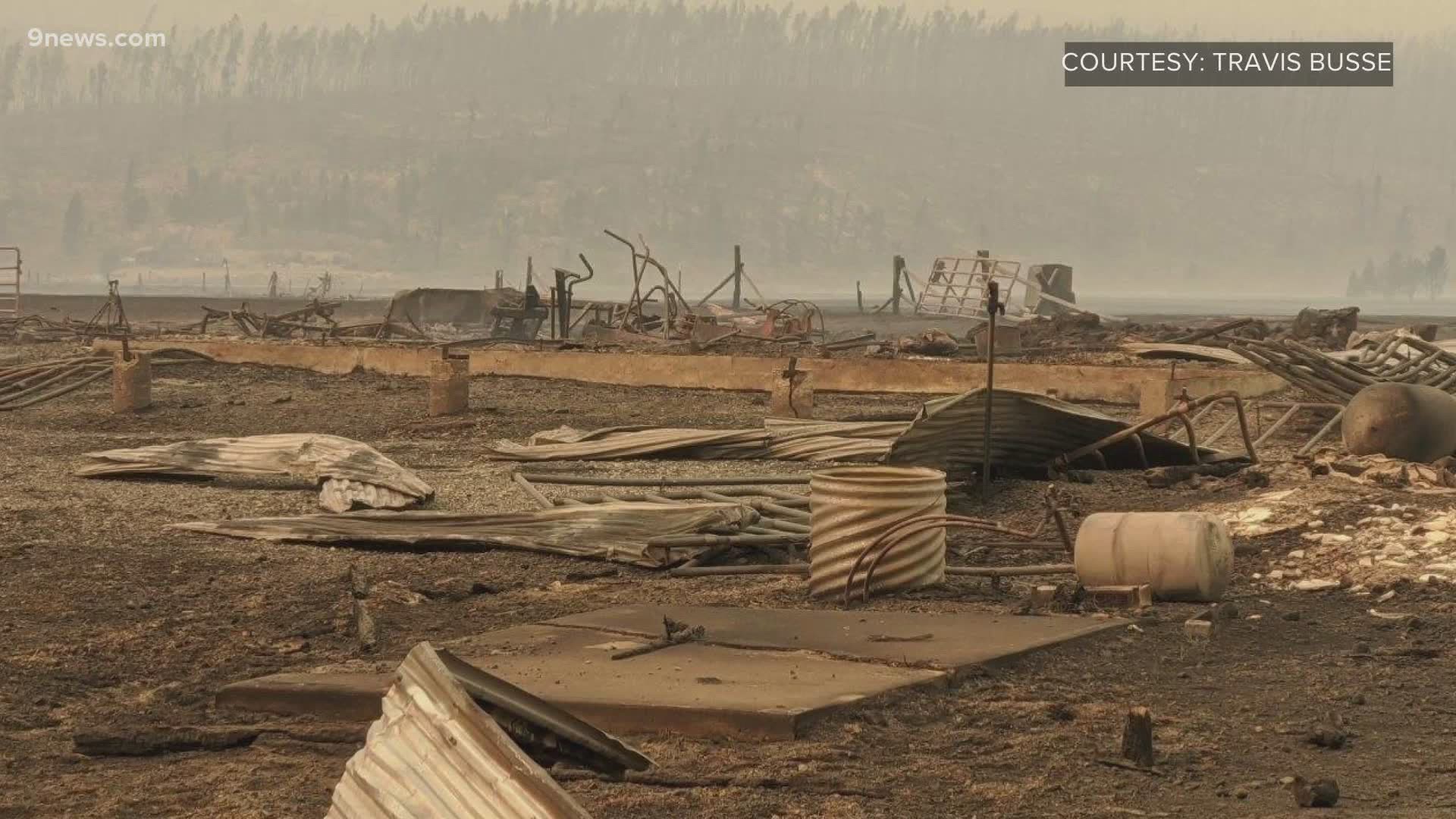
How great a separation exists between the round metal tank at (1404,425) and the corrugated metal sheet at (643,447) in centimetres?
422

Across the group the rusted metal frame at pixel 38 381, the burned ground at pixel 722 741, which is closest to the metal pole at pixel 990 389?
the burned ground at pixel 722 741

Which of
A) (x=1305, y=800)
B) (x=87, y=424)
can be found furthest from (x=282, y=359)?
(x=1305, y=800)

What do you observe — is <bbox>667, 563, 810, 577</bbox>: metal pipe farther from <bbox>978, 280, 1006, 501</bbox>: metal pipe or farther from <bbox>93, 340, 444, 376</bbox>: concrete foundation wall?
<bbox>93, 340, 444, 376</bbox>: concrete foundation wall

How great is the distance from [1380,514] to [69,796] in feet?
23.8

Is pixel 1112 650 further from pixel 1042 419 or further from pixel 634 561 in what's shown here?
pixel 1042 419

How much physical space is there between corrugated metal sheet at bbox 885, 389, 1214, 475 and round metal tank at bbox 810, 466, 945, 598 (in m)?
2.21

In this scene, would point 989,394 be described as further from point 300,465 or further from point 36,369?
point 36,369

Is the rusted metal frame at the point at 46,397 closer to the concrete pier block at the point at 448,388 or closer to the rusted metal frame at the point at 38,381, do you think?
the rusted metal frame at the point at 38,381

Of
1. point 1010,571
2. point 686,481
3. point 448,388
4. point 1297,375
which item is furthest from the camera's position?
point 448,388

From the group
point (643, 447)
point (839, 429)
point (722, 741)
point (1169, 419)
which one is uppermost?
point (1169, 419)

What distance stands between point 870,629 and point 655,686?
1.39 meters

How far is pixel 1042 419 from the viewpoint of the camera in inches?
458

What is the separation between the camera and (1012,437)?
11.6m

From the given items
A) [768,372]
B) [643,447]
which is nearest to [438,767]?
[643,447]
